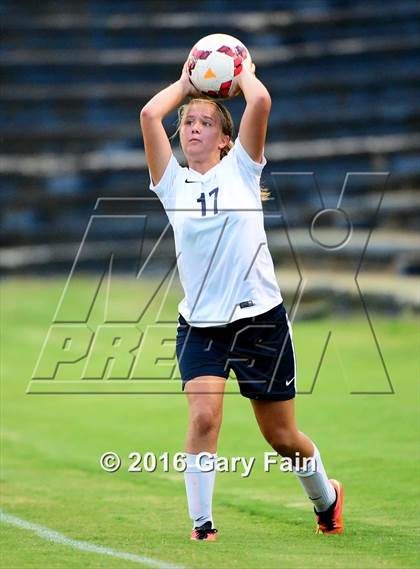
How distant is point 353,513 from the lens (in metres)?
7.57

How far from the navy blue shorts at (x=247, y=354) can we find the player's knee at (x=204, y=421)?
19 cm

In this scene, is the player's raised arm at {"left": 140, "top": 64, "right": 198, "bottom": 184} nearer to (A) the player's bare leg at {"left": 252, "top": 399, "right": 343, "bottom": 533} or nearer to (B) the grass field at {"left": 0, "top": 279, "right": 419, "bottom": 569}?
(A) the player's bare leg at {"left": 252, "top": 399, "right": 343, "bottom": 533}

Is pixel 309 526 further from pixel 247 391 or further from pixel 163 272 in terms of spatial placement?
pixel 163 272

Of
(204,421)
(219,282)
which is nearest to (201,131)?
(219,282)

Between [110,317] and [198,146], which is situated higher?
[198,146]

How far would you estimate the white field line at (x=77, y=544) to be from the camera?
5.89m

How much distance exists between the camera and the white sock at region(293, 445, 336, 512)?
6730 millimetres

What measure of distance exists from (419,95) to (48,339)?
1055 cm

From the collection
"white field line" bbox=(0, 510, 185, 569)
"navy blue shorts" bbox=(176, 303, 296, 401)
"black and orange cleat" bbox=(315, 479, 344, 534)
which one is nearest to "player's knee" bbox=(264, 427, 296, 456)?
"navy blue shorts" bbox=(176, 303, 296, 401)

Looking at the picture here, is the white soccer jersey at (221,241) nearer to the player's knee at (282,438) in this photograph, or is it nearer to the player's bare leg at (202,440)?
the player's bare leg at (202,440)

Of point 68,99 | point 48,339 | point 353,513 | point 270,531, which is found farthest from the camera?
point 68,99

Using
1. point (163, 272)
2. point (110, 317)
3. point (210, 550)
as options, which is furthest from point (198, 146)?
point (163, 272)

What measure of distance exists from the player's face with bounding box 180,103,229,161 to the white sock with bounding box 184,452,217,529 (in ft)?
4.72

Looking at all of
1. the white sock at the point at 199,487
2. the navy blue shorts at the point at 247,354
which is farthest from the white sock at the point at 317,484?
the white sock at the point at 199,487
